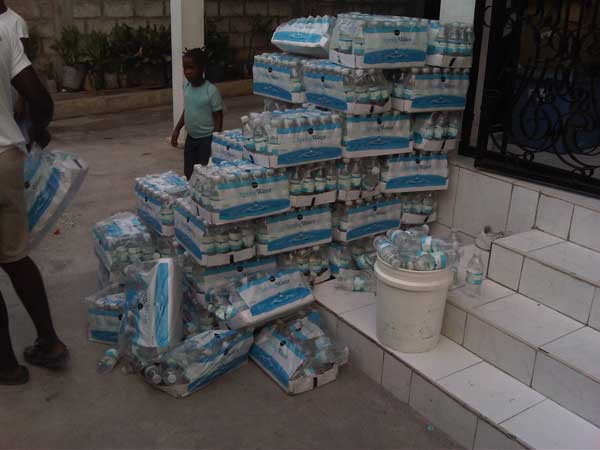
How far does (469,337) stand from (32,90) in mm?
2518

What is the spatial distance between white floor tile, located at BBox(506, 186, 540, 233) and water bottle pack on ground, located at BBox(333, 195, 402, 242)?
28.6 inches

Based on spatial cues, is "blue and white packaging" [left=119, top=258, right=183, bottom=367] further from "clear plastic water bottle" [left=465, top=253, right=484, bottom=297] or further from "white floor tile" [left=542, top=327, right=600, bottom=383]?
"white floor tile" [left=542, top=327, right=600, bottom=383]

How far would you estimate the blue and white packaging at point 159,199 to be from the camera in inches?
151

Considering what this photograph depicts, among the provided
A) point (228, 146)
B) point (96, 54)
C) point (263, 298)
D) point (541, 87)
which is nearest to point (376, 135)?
point (228, 146)

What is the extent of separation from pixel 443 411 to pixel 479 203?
1.66 meters

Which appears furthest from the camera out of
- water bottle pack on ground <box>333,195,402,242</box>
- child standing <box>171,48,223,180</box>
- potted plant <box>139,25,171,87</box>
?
potted plant <box>139,25,171,87</box>

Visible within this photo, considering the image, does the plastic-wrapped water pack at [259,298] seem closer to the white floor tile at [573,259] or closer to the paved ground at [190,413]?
Result: the paved ground at [190,413]

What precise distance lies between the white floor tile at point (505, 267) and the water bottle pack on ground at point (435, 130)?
833 mm

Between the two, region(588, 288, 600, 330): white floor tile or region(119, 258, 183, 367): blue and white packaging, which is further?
region(119, 258, 183, 367): blue and white packaging

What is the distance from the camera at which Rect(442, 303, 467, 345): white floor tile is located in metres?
3.27

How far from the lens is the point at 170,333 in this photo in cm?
326

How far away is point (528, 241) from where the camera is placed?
3.60 metres

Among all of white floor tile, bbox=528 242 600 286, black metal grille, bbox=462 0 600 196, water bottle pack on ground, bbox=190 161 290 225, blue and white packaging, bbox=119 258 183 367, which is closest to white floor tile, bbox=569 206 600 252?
white floor tile, bbox=528 242 600 286

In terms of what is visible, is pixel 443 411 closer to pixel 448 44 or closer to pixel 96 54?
pixel 448 44
